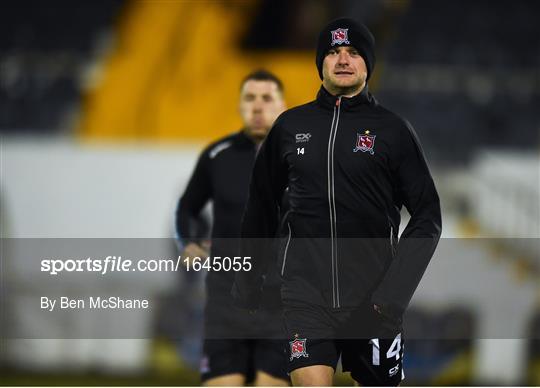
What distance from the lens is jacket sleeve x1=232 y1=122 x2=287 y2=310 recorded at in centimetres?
524

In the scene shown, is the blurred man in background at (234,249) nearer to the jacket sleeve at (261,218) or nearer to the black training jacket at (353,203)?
the jacket sleeve at (261,218)

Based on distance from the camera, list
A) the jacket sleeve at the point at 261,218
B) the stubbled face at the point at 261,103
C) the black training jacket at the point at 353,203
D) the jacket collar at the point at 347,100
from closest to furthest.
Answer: the black training jacket at the point at 353,203 → the jacket collar at the point at 347,100 → the jacket sleeve at the point at 261,218 → the stubbled face at the point at 261,103

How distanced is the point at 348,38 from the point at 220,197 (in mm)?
2116

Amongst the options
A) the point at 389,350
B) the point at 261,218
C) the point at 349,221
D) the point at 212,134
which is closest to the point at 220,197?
the point at 261,218

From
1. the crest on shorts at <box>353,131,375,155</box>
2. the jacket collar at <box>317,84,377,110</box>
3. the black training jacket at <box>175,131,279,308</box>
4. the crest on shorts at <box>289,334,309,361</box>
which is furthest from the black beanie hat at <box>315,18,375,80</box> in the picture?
the black training jacket at <box>175,131,279,308</box>

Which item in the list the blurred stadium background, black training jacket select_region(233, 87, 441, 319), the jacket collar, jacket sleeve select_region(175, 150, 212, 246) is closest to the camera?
black training jacket select_region(233, 87, 441, 319)

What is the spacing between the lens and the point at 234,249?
670 centimetres

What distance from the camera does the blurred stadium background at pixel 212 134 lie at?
1321 cm

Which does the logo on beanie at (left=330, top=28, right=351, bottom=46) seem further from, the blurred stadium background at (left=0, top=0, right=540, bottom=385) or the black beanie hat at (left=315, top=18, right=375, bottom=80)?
the blurred stadium background at (left=0, top=0, right=540, bottom=385)

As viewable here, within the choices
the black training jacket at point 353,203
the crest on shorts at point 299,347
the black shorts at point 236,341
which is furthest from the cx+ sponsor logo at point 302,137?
the black shorts at point 236,341

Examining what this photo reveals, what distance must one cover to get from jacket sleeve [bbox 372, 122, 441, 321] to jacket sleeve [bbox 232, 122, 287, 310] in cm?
57

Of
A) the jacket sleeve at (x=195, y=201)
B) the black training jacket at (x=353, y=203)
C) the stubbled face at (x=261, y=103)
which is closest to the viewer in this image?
the black training jacket at (x=353, y=203)

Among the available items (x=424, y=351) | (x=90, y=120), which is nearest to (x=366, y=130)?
(x=424, y=351)

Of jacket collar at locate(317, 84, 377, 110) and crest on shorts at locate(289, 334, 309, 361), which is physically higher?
jacket collar at locate(317, 84, 377, 110)
